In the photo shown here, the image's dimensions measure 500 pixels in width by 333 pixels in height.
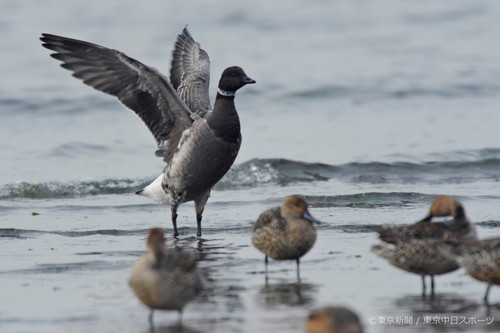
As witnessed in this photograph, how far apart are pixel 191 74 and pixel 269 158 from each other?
9.61 feet

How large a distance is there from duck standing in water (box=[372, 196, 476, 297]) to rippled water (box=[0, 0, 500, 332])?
27cm

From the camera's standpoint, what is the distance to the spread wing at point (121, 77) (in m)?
12.1

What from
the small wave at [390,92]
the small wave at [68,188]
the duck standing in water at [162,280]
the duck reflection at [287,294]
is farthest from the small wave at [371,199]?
the small wave at [390,92]

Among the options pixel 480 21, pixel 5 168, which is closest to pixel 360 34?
pixel 480 21

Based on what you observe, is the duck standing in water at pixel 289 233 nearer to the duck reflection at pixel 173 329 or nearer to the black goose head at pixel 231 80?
the duck reflection at pixel 173 329

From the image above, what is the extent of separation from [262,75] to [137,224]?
1175 cm

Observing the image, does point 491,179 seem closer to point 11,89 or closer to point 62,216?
point 62,216

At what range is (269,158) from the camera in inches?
650

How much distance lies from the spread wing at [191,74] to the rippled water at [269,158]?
1.40 meters

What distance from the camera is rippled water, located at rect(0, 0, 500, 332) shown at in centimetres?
815

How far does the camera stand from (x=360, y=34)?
28.1 metres

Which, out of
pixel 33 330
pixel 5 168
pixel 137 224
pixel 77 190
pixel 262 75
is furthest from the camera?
pixel 262 75

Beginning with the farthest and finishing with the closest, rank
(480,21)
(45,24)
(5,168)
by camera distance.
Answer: (480,21) < (45,24) < (5,168)

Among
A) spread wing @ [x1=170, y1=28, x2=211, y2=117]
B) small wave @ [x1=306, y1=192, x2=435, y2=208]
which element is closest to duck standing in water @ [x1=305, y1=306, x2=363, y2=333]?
small wave @ [x1=306, y1=192, x2=435, y2=208]
